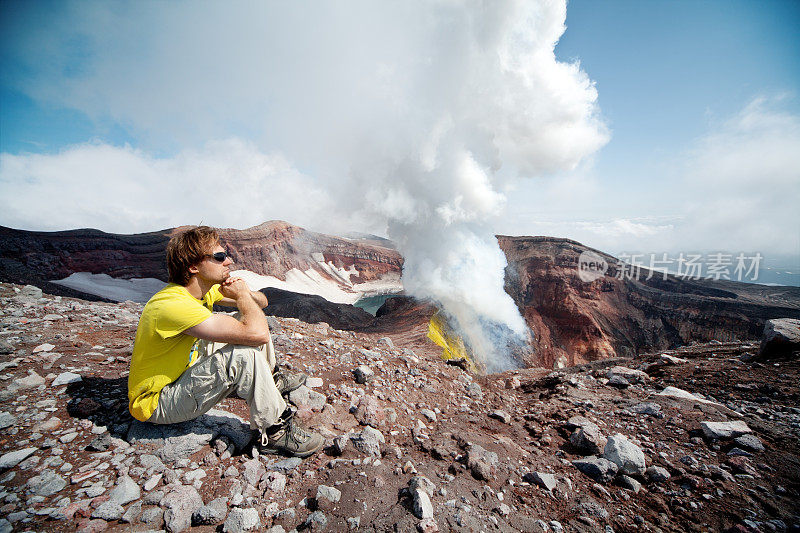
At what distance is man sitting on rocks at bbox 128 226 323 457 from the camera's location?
224 cm

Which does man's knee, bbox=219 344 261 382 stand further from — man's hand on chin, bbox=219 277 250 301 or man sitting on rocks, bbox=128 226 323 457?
man's hand on chin, bbox=219 277 250 301

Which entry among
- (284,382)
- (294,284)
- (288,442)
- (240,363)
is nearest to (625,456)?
(288,442)

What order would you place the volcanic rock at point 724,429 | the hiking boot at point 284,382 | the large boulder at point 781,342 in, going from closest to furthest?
the hiking boot at point 284,382 → the volcanic rock at point 724,429 → the large boulder at point 781,342

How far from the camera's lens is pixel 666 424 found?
151 inches

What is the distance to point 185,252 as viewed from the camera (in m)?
2.45

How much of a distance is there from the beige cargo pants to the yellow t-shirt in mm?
96

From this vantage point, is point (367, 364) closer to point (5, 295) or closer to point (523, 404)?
point (523, 404)

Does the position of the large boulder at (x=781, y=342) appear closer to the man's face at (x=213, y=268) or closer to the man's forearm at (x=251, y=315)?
the man's forearm at (x=251, y=315)

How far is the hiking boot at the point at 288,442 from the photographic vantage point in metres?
2.54

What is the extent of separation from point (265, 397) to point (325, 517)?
38.0 inches

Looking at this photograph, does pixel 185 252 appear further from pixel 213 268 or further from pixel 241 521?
pixel 241 521

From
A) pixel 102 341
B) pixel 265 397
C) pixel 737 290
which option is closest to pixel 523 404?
pixel 265 397

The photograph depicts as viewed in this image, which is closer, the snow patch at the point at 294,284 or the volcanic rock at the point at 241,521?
the volcanic rock at the point at 241,521

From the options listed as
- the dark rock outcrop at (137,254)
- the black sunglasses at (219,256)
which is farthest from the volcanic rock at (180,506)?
the dark rock outcrop at (137,254)
